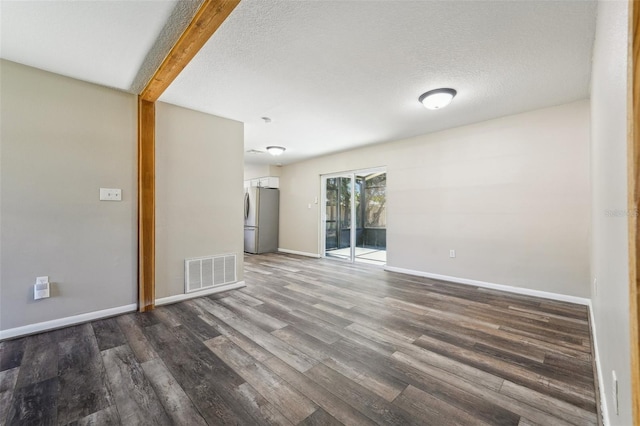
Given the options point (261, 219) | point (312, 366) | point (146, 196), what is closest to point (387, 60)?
point (312, 366)

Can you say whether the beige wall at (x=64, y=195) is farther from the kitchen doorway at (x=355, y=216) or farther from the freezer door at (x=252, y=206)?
the kitchen doorway at (x=355, y=216)

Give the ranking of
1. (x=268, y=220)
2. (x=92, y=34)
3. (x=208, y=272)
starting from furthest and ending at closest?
(x=268, y=220) → (x=208, y=272) → (x=92, y=34)

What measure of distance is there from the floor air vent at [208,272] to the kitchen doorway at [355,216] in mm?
2748

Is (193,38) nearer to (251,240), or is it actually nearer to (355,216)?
(355,216)

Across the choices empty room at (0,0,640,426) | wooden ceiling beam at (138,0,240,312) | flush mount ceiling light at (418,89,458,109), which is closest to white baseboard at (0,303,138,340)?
empty room at (0,0,640,426)

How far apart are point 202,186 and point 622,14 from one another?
3654mm

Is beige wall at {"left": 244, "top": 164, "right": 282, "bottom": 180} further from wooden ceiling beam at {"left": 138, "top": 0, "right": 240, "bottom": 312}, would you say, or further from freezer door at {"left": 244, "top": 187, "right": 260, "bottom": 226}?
wooden ceiling beam at {"left": 138, "top": 0, "right": 240, "bottom": 312}

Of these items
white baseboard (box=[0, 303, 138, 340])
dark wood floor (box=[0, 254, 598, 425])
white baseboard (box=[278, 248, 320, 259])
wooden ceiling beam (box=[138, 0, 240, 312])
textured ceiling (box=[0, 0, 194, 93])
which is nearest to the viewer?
dark wood floor (box=[0, 254, 598, 425])

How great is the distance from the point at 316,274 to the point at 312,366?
270 centimetres

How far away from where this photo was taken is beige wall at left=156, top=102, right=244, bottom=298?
312 centimetres

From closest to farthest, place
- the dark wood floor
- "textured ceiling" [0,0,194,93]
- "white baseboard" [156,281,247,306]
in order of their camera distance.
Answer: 1. the dark wood floor
2. "textured ceiling" [0,0,194,93]
3. "white baseboard" [156,281,247,306]

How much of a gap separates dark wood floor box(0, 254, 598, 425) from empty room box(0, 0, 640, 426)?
19mm

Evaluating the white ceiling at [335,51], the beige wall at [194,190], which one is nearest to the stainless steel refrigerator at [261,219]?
the beige wall at [194,190]

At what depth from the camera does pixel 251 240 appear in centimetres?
686
